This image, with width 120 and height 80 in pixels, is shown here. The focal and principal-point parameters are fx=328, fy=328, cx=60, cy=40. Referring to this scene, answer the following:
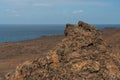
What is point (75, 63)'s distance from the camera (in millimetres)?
9391

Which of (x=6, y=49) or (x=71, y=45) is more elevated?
(x=71, y=45)

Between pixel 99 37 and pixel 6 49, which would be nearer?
pixel 99 37

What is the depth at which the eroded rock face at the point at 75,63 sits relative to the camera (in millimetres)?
9141

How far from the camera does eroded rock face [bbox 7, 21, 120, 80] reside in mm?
9141

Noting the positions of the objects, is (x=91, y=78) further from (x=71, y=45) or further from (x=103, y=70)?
(x=71, y=45)

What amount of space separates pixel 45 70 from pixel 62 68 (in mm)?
514

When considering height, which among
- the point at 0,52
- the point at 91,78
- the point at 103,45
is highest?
the point at 103,45

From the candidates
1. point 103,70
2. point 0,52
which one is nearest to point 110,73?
point 103,70

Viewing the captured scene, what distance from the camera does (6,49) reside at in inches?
2498

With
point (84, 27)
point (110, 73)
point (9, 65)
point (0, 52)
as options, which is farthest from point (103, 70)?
point (0, 52)

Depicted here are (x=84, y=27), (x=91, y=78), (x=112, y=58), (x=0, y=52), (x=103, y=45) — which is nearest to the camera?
(x=91, y=78)

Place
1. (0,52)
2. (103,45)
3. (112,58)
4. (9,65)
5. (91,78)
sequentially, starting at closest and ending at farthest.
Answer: (91,78), (112,58), (103,45), (9,65), (0,52)

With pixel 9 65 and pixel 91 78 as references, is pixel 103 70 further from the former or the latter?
pixel 9 65

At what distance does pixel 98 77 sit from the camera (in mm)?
9070
